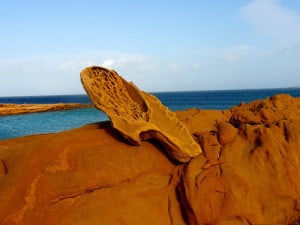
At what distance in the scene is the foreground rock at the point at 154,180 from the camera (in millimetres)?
4301

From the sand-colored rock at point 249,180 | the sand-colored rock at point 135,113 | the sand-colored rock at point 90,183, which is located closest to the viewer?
the sand-colored rock at point 249,180

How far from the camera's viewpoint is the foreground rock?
430 centimetres

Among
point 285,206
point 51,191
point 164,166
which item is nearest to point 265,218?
point 285,206

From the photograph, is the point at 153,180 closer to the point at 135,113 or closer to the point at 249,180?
the point at 135,113

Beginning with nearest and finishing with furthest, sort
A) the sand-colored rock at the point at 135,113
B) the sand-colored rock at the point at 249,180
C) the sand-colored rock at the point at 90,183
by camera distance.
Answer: the sand-colored rock at the point at 249,180 → the sand-colored rock at the point at 90,183 → the sand-colored rock at the point at 135,113

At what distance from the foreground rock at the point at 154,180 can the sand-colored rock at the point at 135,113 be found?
0.22 metres

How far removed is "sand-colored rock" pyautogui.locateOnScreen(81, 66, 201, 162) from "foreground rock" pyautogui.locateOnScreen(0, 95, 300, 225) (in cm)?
22

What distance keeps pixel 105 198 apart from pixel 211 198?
1.35m

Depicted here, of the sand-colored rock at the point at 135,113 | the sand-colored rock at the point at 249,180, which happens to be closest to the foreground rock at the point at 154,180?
the sand-colored rock at the point at 249,180

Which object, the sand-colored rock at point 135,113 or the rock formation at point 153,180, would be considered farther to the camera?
the sand-colored rock at point 135,113

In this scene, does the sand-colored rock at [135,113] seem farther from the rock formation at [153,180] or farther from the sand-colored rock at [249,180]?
the sand-colored rock at [249,180]

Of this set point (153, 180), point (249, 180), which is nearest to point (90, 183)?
point (153, 180)

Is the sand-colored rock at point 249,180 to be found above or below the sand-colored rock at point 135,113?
below

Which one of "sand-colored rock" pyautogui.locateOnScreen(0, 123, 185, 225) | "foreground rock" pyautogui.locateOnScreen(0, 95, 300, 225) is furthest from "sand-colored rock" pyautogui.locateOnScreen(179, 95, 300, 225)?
"sand-colored rock" pyautogui.locateOnScreen(0, 123, 185, 225)
